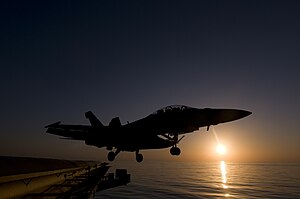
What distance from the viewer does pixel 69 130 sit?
25562 millimetres

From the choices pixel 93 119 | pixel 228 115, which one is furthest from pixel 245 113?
pixel 93 119

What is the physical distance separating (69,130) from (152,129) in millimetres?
9206

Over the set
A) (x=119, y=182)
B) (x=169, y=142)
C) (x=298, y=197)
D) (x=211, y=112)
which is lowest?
(x=298, y=197)

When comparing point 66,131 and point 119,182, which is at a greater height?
point 66,131

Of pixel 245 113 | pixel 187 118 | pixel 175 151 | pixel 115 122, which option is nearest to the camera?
pixel 175 151

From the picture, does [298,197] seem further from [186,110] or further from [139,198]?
[186,110]

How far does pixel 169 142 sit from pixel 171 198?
97457 mm

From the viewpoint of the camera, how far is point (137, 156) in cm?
2228

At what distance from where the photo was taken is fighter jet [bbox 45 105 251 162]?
64.5ft

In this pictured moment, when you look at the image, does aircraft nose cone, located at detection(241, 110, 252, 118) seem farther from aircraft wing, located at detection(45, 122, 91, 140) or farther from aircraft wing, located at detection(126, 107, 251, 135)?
aircraft wing, located at detection(45, 122, 91, 140)

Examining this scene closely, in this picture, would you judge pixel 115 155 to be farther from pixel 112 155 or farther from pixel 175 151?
pixel 175 151

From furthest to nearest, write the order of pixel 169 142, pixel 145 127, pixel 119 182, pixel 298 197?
pixel 298 197 < pixel 119 182 < pixel 169 142 < pixel 145 127

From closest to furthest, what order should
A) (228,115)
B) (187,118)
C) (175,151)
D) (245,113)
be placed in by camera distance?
1. (175,151)
2. (187,118)
3. (228,115)
4. (245,113)

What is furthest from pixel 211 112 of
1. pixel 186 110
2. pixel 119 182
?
pixel 119 182
